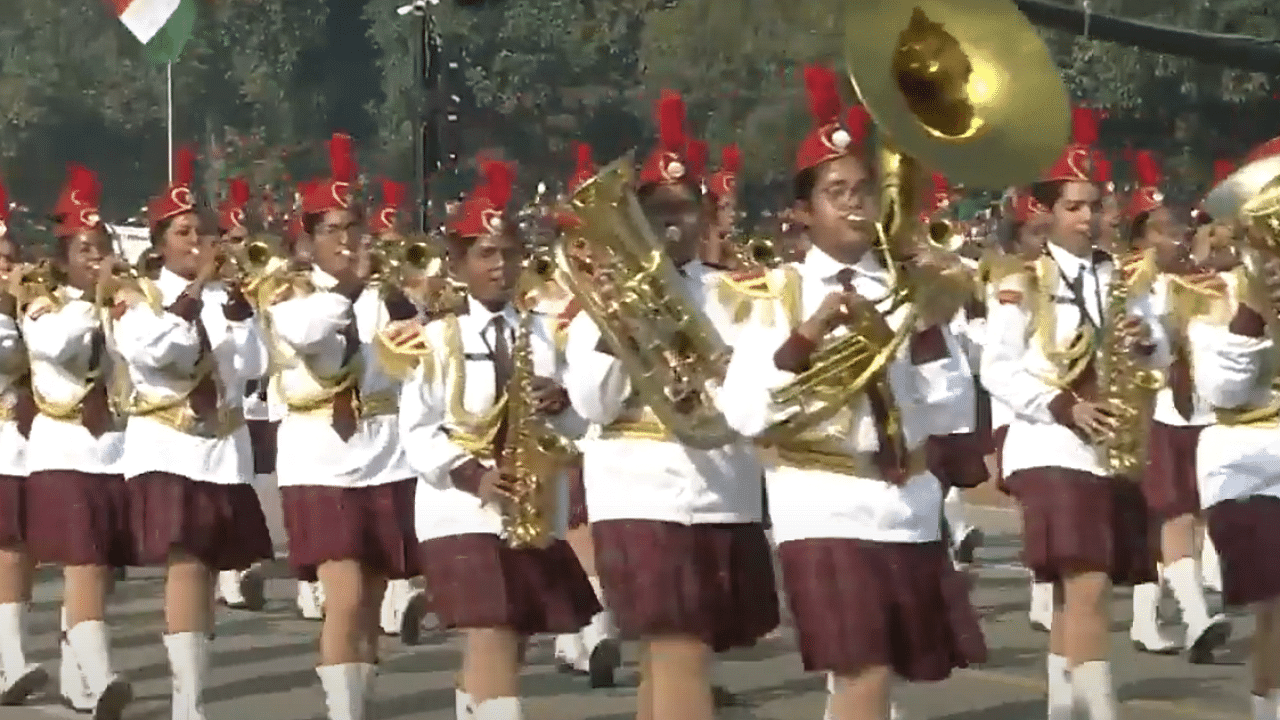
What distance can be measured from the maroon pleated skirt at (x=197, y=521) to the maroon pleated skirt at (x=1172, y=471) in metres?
4.28

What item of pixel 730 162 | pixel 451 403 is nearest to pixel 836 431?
pixel 451 403

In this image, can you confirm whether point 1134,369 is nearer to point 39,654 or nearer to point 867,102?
point 867,102

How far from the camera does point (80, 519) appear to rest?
10328 mm

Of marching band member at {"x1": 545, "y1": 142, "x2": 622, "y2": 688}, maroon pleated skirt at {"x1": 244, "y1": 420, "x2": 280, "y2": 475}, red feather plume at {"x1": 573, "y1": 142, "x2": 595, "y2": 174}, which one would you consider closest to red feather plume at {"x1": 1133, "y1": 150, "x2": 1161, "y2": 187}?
marching band member at {"x1": 545, "y1": 142, "x2": 622, "y2": 688}

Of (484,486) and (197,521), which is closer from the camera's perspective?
(484,486)

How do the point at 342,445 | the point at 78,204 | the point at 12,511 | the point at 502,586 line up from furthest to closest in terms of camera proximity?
1. the point at 12,511
2. the point at 78,204
3. the point at 342,445
4. the point at 502,586

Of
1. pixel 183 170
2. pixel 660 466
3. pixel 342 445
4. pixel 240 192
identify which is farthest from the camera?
pixel 240 192

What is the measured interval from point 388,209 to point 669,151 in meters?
3.20

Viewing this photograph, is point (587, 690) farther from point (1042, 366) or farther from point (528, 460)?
point (528, 460)

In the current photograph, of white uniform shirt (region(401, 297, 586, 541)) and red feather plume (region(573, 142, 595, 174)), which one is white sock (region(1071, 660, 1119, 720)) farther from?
red feather plume (region(573, 142, 595, 174))

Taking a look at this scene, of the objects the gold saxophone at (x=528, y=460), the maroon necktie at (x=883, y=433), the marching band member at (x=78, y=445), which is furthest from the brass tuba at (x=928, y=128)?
the marching band member at (x=78, y=445)

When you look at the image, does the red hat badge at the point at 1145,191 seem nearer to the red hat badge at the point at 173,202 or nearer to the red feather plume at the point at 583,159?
the red feather plume at the point at 583,159

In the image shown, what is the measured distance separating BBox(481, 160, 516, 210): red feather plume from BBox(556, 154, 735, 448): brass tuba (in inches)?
41.6

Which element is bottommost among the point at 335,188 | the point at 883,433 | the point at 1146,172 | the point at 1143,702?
the point at 1143,702
